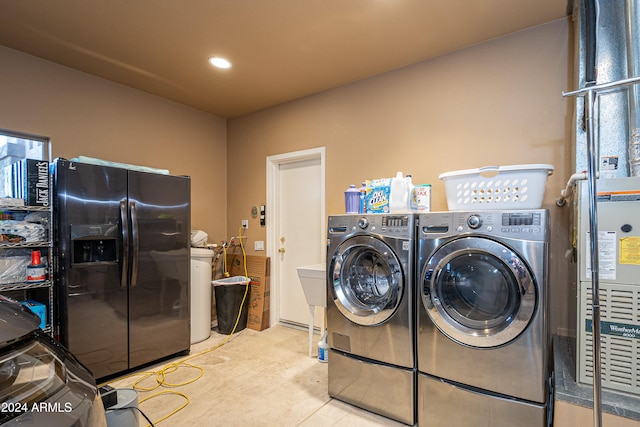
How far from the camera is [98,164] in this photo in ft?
8.38

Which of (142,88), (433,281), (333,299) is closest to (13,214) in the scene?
(142,88)

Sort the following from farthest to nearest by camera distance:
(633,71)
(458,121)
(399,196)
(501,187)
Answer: (458,121) → (399,196) → (501,187) → (633,71)

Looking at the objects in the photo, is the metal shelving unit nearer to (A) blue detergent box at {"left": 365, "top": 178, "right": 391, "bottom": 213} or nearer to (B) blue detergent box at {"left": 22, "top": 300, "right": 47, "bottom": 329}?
(B) blue detergent box at {"left": 22, "top": 300, "right": 47, "bottom": 329}

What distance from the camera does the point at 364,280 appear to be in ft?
7.42

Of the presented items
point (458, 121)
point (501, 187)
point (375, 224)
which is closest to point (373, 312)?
point (375, 224)

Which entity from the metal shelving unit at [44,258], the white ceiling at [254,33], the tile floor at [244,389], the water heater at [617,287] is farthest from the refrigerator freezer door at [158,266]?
the water heater at [617,287]

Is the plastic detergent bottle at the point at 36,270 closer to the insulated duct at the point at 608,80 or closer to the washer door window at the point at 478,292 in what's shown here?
the washer door window at the point at 478,292

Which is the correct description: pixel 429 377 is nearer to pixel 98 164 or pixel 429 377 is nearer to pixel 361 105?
pixel 361 105

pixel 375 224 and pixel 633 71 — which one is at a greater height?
pixel 633 71

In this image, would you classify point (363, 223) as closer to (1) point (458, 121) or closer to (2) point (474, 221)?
(2) point (474, 221)

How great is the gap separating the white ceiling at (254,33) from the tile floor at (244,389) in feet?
8.75

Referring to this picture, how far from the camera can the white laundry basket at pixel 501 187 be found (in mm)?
1757

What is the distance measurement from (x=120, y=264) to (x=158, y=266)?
0.31 meters

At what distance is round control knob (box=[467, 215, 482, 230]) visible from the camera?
169 cm
